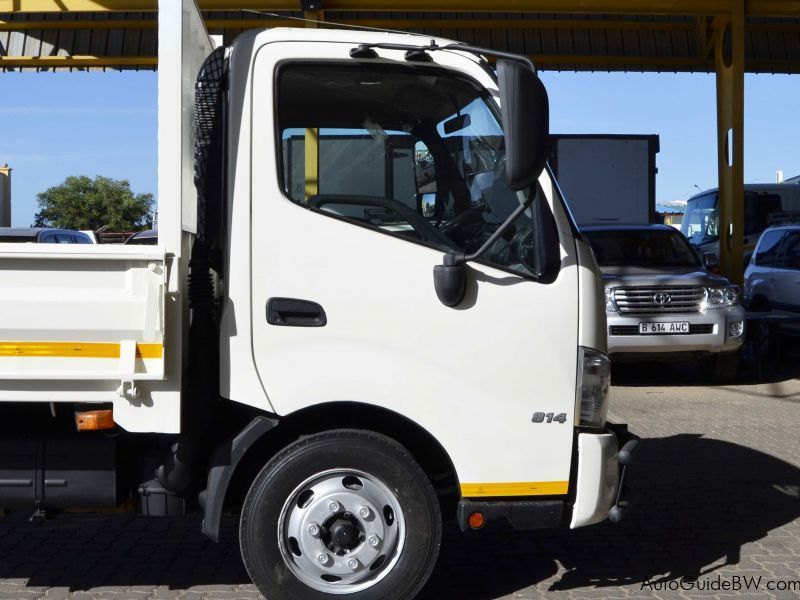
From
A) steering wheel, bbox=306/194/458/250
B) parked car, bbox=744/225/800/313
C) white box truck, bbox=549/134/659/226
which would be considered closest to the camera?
steering wheel, bbox=306/194/458/250

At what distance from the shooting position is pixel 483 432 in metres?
4.28

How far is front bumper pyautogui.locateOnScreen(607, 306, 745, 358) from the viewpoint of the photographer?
11.4 meters

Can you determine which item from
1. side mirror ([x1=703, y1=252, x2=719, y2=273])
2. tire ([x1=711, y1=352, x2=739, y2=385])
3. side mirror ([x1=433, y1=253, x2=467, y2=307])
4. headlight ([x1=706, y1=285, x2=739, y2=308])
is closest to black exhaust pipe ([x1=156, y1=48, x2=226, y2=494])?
side mirror ([x1=433, y1=253, x2=467, y2=307])

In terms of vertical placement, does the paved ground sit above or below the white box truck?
below

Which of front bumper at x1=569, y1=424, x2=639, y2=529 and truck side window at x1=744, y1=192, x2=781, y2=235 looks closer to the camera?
front bumper at x1=569, y1=424, x2=639, y2=529

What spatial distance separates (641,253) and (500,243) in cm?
870

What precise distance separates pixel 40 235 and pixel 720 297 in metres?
8.40

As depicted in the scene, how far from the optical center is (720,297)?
11.7m

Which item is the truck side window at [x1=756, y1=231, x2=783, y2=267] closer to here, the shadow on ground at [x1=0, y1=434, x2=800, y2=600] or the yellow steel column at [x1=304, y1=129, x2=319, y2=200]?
the shadow on ground at [x1=0, y1=434, x2=800, y2=600]

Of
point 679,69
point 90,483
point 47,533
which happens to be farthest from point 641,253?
point 90,483

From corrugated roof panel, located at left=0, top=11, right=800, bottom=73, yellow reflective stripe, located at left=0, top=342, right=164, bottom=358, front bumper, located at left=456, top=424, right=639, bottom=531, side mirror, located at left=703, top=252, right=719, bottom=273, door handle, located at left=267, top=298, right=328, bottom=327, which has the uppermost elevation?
corrugated roof panel, located at left=0, top=11, right=800, bottom=73

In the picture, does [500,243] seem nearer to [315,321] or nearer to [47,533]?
[315,321]

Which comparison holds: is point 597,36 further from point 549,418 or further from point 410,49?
point 549,418

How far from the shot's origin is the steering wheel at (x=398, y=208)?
13.9ft
